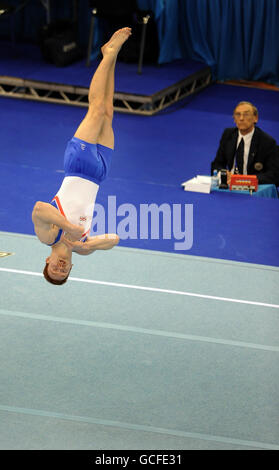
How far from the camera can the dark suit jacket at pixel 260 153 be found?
21.1 feet

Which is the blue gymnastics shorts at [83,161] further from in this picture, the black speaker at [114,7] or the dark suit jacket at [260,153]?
the black speaker at [114,7]

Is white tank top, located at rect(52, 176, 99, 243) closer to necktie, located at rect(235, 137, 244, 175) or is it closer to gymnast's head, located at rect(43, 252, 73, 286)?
gymnast's head, located at rect(43, 252, 73, 286)

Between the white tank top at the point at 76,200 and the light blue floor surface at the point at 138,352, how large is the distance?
0.73 meters

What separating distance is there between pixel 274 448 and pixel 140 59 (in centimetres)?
697

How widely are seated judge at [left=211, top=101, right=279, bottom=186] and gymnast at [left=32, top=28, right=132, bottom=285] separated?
1956mm

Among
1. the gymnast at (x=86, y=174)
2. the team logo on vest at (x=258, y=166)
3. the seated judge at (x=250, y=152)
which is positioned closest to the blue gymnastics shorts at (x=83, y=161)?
the gymnast at (x=86, y=174)

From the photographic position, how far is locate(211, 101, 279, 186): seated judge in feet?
21.0

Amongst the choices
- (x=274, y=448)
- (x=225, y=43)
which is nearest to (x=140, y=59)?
(x=225, y=43)

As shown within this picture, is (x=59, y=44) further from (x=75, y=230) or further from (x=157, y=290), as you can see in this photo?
(x=75, y=230)

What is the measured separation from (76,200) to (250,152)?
2476 mm

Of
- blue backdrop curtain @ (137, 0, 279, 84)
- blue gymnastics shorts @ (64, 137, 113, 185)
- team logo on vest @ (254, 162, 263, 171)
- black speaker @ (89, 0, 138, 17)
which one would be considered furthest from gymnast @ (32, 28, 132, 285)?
blue backdrop curtain @ (137, 0, 279, 84)
